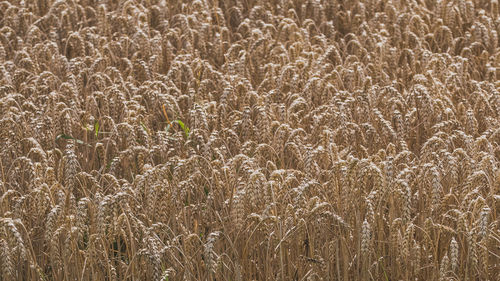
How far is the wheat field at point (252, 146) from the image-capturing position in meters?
2.47

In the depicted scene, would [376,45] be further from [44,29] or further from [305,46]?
[44,29]

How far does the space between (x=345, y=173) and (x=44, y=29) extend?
334 cm

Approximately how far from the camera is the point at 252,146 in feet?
10.8

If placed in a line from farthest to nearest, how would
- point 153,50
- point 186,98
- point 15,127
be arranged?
point 153,50, point 186,98, point 15,127

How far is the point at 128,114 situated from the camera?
11.1 feet

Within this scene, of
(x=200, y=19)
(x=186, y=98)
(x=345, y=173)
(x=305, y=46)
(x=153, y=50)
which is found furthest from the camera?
(x=200, y=19)

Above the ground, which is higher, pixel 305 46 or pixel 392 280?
pixel 305 46

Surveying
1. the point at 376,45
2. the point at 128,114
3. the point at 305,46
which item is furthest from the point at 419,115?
the point at 128,114

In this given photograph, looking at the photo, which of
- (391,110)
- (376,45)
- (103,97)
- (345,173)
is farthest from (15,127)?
(376,45)

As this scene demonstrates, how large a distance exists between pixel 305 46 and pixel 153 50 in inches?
36.5

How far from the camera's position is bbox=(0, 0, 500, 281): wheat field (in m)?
2.47

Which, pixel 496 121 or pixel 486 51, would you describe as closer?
pixel 496 121

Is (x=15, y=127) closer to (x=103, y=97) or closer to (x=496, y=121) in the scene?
(x=103, y=97)

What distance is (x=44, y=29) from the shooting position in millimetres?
5215
